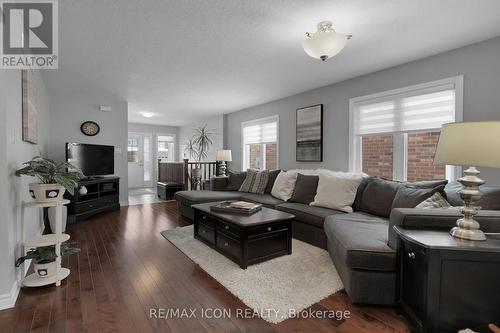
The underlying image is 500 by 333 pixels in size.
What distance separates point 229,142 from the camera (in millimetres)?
6797

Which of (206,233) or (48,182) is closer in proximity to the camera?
(48,182)

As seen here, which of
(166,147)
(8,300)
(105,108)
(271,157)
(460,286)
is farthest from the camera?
(166,147)

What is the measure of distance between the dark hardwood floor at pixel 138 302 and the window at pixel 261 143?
3.24 meters

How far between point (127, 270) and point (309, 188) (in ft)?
8.12

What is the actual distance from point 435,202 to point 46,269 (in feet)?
11.2

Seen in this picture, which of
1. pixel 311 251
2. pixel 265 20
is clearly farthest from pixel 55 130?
pixel 311 251

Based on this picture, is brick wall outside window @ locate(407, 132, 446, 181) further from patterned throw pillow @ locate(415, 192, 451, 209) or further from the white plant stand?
the white plant stand

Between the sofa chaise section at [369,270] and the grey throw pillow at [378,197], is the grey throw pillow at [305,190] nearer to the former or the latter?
the grey throw pillow at [378,197]

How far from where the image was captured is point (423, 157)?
321cm

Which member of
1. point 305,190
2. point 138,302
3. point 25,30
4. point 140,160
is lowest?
point 138,302

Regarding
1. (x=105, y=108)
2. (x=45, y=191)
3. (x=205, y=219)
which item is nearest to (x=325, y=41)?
(x=205, y=219)

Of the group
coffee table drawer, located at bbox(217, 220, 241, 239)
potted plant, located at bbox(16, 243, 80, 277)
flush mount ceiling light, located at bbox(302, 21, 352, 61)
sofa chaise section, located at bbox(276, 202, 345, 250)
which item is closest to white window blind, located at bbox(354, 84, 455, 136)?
sofa chaise section, located at bbox(276, 202, 345, 250)

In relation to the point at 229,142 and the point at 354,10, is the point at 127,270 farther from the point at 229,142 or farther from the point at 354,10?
the point at 229,142

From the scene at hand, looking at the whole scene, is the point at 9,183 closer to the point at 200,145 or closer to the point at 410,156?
the point at 410,156
